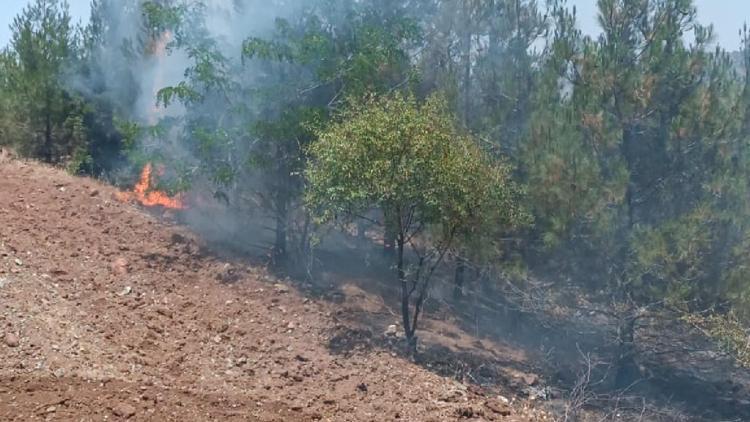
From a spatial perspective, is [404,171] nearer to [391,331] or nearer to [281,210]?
[391,331]

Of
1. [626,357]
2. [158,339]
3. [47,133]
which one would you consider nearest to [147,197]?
[47,133]

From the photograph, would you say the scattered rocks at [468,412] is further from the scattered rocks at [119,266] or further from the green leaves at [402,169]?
the scattered rocks at [119,266]

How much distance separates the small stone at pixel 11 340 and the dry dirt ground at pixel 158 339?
0.02m

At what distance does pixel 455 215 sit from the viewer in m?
9.72

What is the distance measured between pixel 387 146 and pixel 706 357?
7107 millimetres

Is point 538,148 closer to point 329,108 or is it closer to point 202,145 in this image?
point 329,108

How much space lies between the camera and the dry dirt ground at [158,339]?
25.6 ft

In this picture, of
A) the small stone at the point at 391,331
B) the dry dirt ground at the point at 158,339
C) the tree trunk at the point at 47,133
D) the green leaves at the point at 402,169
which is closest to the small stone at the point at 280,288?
the dry dirt ground at the point at 158,339

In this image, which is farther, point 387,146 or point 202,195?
point 202,195

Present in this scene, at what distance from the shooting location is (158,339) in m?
9.40

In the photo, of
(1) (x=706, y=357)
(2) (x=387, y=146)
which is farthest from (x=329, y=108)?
(1) (x=706, y=357)

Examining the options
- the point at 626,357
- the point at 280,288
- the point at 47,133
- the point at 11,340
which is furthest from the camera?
the point at 47,133

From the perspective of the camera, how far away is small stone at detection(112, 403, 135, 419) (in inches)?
287

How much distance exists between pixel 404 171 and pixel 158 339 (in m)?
3.81
